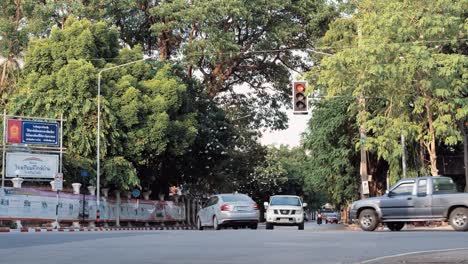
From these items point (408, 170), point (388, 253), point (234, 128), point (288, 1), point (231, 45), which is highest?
point (288, 1)

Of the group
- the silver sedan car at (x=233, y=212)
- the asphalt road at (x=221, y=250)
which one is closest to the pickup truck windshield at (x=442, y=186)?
the asphalt road at (x=221, y=250)

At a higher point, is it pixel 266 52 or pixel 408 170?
pixel 266 52

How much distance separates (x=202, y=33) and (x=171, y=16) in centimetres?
233

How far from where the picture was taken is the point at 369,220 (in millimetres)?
28109

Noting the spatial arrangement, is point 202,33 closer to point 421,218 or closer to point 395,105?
point 395,105

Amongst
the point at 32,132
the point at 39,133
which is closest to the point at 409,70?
the point at 39,133

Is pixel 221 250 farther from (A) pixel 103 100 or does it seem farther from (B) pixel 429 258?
(A) pixel 103 100

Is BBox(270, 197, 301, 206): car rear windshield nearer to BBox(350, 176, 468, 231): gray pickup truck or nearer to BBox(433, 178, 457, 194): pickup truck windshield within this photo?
BBox(350, 176, 468, 231): gray pickup truck

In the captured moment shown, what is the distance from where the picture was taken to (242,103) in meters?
59.4

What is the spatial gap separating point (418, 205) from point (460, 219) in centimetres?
154

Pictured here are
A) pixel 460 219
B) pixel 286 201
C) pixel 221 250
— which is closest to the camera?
pixel 221 250

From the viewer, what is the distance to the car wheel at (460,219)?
84.8 feet

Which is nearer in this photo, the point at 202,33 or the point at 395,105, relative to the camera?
the point at 395,105

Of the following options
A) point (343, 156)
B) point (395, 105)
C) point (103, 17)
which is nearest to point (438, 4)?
point (395, 105)
